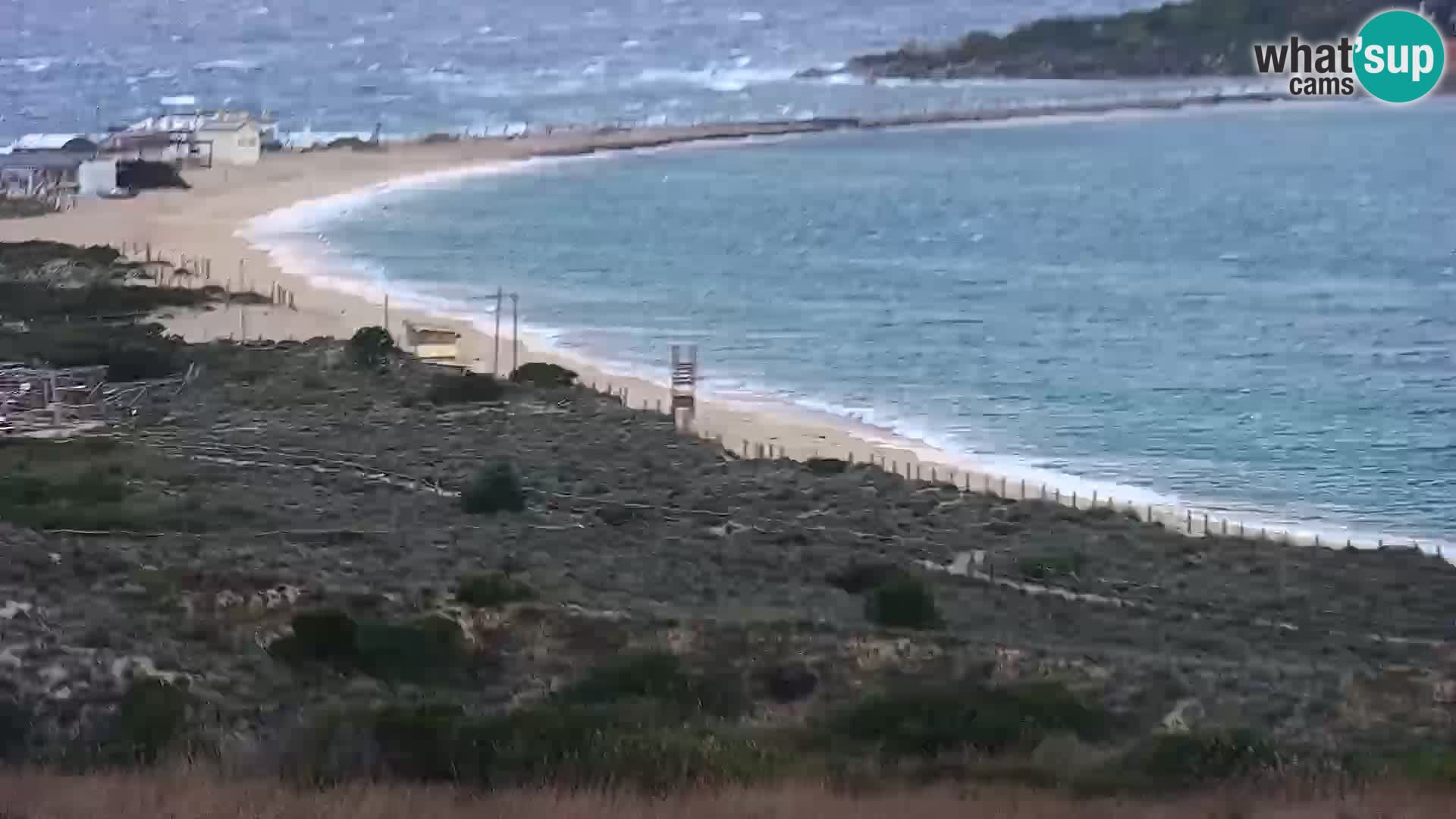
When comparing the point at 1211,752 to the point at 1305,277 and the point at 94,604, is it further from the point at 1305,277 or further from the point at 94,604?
the point at 1305,277

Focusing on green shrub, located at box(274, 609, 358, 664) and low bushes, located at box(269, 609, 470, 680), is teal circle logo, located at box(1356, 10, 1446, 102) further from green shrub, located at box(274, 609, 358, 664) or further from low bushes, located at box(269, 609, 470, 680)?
green shrub, located at box(274, 609, 358, 664)

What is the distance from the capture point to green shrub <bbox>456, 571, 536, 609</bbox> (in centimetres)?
1497

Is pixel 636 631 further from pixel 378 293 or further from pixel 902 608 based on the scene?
pixel 378 293

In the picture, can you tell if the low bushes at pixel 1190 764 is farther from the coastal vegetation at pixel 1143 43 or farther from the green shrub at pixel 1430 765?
the coastal vegetation at pixel 1143 43

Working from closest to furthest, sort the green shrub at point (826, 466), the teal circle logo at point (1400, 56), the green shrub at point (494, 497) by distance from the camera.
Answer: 1. the green shrub at point (494, 497)
2. the green shrub at point (826, 466)
3. the teal circle logo at point (1400, 56)

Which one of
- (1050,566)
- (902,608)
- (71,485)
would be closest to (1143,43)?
(1050,566)

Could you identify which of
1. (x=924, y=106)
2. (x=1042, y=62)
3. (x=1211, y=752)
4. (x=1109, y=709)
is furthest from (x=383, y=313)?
(x=1042, y=62)

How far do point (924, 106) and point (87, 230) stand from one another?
216 feet

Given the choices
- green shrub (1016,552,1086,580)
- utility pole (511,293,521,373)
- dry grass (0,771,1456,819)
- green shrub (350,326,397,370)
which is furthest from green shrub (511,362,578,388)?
dry grass (0,771,1456,819)

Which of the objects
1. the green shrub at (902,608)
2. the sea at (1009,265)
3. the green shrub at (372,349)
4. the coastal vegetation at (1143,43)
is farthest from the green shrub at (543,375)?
the coastal vegetation at (1143,43)

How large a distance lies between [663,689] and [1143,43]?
413 feet

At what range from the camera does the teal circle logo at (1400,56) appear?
376 feet

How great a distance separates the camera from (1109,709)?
12336 millimetres

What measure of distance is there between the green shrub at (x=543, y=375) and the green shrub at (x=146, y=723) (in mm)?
20873
